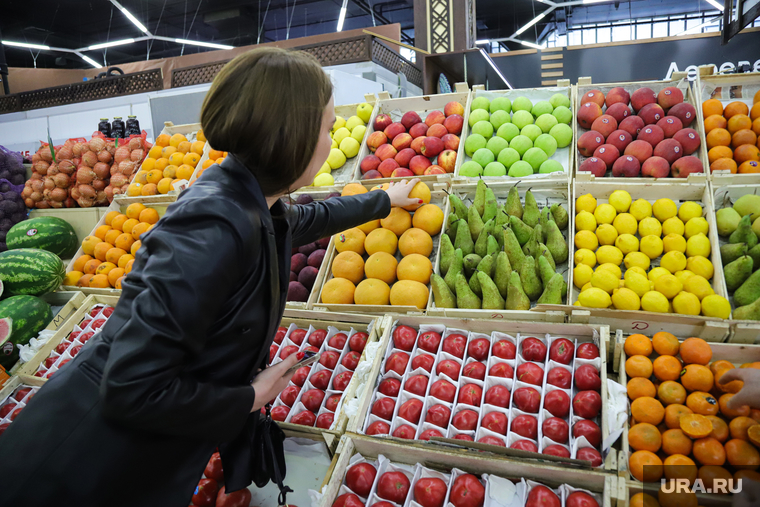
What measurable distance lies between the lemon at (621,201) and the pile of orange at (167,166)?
130 inches

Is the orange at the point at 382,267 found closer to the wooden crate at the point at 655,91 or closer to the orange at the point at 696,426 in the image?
the wooden crate at the point at 655,91

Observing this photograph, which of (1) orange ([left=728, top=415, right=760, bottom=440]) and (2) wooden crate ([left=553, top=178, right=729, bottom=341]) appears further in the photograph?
(2) wooden crate ([left=553, top=178, right=729, bottom=341])

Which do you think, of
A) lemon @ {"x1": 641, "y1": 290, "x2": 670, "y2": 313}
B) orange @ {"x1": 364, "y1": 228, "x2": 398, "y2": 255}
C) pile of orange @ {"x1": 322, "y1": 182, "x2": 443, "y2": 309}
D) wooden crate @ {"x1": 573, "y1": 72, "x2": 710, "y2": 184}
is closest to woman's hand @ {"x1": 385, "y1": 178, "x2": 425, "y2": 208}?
pile of orange @ {"x1": 322, "y1": 182, "x2": 443, "y2": 309}

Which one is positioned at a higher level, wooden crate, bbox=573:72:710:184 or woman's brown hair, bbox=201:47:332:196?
wooden crate, bbox=573:72:710:184

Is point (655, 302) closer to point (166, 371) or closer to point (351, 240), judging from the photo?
point (351, 240)

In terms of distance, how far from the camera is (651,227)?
7.29ft

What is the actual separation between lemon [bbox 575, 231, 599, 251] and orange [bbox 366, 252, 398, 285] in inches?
39.7

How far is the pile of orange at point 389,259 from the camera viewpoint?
88.5 inches

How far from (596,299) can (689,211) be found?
2.87 feet

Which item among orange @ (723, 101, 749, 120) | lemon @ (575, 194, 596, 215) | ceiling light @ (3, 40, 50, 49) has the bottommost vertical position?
lemon @ (575, 194, 596, 215)

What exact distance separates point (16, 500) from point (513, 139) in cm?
294

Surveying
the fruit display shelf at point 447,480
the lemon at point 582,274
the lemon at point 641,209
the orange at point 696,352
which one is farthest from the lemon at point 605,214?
the fruit display shelf at point 447,480

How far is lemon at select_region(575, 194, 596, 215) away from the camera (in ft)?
7.86

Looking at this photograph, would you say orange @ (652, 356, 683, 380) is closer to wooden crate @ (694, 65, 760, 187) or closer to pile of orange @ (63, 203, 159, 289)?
wooden crate @ (694, 65, 760, 187)
